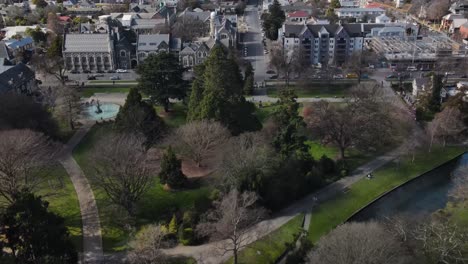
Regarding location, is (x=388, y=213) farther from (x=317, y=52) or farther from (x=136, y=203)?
(x=317, y=52)

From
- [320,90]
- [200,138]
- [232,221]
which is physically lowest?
[232,221]

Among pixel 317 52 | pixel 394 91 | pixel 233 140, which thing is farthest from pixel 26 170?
pixel 317 52

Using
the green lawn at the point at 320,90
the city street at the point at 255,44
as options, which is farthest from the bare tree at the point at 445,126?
the city street at the point at 255,44

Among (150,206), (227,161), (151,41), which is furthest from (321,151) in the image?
(151,41)

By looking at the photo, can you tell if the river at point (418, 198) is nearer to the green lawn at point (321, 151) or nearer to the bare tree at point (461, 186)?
the bare tree at point (461, 186)

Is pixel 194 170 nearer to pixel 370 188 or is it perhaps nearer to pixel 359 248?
pixel 370 188

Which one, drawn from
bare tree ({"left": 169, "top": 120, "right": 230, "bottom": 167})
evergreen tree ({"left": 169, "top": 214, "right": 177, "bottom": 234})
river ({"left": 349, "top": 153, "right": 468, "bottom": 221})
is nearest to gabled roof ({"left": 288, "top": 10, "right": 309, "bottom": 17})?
river ({"left": 349, "top": 153, "right": 468, "bottom": 221})
